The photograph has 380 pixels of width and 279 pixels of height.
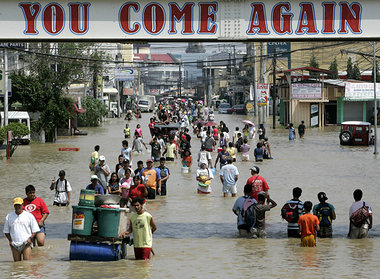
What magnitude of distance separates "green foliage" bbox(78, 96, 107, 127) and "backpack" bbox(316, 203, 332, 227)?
50.5m

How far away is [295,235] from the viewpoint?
51.5 ft

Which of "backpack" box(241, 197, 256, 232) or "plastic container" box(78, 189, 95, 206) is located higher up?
"plastic container" box(78, 189, 95, 206)

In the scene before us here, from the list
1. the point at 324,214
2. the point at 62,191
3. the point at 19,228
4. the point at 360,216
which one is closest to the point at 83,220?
the point at 19,228

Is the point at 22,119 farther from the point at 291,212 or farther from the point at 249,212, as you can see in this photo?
the point at 291,212

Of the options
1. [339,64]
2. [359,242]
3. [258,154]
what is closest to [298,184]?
[258,154]

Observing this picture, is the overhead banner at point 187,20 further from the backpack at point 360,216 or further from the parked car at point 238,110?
the parked car at point 238,110

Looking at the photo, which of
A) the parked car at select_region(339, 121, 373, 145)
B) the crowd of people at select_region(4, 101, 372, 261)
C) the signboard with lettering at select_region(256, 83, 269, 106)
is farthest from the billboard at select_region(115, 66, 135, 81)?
the crowd of people at select_region(4, 101, 372, 261)

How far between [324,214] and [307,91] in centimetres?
4944

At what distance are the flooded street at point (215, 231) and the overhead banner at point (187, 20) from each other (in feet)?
12.3

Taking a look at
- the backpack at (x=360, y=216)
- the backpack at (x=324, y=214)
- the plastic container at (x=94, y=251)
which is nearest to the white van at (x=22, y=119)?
the backpack at (x=324, y=214)

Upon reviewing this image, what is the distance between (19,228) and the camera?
39.6 ft

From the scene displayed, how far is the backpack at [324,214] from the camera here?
606 inches

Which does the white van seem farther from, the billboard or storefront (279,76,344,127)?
the billboard

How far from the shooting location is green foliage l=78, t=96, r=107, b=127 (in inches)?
2573
